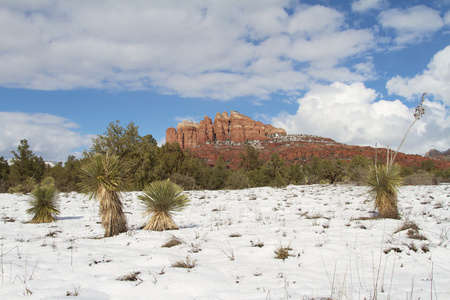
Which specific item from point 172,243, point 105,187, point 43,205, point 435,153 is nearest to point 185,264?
point 172,243

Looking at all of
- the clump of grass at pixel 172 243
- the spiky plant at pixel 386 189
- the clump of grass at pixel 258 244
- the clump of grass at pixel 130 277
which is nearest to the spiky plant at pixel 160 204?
the clump of grass at pixel 172 243

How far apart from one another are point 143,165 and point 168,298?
2054 centimetres

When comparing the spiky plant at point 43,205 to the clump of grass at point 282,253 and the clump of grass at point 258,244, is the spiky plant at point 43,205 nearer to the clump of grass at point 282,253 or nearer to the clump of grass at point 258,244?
the clump of grass at point 258,244

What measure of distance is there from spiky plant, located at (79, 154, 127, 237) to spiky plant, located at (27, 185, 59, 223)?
3559 millimetres

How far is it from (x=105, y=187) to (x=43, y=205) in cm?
→ 444

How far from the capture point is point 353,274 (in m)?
4.04

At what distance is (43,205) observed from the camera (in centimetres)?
954

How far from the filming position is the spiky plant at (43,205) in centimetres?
937

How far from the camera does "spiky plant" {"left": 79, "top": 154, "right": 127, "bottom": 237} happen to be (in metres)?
7.03

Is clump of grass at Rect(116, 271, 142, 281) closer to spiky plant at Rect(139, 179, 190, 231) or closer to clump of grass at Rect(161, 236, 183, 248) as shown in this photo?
clump of grass at Rect(161, 236, 183, 248)

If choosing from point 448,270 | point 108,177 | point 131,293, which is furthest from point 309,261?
point 108,177

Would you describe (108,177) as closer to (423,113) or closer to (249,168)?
(423,113)

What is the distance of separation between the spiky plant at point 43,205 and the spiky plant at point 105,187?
356 centimetres

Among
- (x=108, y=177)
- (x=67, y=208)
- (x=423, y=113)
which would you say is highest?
(x=423, y=113)
